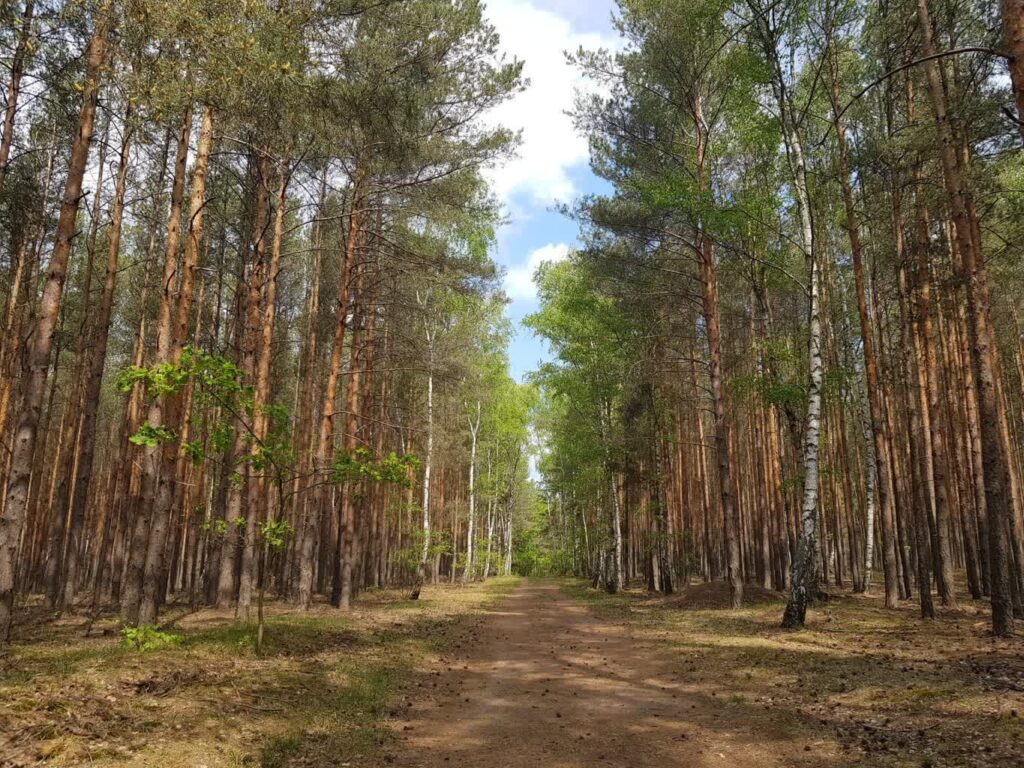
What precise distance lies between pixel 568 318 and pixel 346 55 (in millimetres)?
17331

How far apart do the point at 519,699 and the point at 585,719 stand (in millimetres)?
1314

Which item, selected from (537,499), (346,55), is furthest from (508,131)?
(537,499)

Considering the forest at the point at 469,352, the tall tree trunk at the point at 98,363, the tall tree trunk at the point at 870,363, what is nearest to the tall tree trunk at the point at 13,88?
the forest at the point at 469,352

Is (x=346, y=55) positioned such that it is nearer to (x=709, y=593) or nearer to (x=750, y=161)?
(x=750, y=161)

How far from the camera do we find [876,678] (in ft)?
25.6

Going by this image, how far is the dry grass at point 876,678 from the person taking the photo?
5.43m

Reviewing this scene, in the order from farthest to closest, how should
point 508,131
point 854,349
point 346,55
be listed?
point 854,349, point 508,131, point 346,55

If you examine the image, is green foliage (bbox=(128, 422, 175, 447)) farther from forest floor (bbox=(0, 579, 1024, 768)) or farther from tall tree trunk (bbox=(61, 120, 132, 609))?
Result: tall tree trunk (bbox=(61, 120, 132, 609))

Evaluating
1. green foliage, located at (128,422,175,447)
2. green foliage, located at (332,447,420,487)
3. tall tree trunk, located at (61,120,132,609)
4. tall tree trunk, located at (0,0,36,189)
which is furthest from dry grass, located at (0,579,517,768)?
tall tree trunk, located at (0,0,36,189)

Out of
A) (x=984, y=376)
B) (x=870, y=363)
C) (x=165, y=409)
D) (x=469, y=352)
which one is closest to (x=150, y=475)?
(x=165, y=409)

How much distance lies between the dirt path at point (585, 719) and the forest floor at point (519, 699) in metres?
0.03

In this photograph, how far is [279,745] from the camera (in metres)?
5.54

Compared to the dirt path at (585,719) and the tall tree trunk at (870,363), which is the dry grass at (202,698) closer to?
the dirt path at (585,719)

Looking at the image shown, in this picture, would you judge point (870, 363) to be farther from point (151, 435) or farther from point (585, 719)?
point (151, 435)
